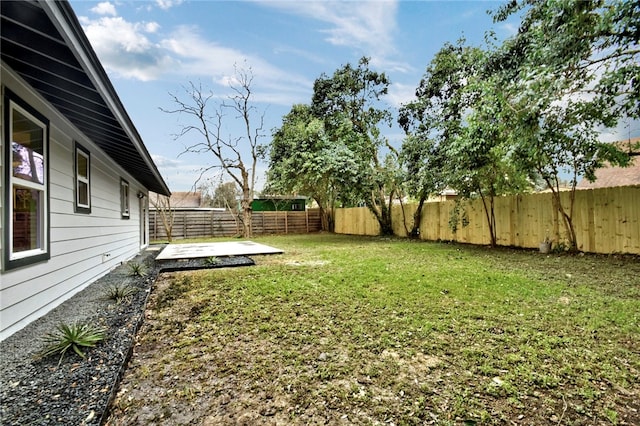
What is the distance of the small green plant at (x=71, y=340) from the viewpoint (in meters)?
2.05

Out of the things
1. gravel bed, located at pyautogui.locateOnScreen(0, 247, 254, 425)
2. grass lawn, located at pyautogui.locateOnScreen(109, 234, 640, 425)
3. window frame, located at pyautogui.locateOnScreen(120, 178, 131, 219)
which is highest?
window frame, located at pyautogui.locateOnScreen(120, 178, 131, 219)

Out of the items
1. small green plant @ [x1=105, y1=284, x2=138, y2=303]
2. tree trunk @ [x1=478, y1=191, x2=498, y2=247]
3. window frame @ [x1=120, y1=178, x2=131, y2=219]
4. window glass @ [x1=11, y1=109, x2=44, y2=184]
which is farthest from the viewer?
tree trunk @ [x1=478, y1=191, x2=498, y2=247]

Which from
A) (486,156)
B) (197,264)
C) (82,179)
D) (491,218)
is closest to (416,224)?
(491,218)

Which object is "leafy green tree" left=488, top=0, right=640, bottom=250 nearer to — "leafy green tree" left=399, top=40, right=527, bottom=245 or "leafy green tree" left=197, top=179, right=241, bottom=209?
"leafy green tree" left=399, top=40, right=527, bottom=245

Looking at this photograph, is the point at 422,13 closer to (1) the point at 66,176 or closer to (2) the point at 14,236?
(1) the point at 66,176

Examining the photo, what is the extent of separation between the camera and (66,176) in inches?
143

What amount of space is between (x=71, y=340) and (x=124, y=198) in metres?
5.82

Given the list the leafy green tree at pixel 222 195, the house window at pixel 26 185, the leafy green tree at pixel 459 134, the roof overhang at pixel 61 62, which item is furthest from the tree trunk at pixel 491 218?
the leafy green tree at pixel 222 195

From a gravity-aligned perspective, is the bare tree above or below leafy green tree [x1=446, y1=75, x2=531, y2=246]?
above

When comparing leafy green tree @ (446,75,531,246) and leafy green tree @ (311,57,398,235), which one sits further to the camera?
leafy green tree @ (311,57,398,235)

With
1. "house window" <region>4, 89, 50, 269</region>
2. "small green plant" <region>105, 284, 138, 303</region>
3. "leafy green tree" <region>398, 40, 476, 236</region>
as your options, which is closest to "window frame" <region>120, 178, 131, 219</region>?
"small green plant" <region>105, 284, 138, 303</region>

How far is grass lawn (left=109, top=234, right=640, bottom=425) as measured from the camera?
1.60 meters

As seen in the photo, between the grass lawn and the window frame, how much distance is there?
351 centimetres

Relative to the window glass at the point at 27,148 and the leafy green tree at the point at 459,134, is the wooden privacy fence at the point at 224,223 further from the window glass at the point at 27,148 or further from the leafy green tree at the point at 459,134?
the window glass at the point at 27,148
